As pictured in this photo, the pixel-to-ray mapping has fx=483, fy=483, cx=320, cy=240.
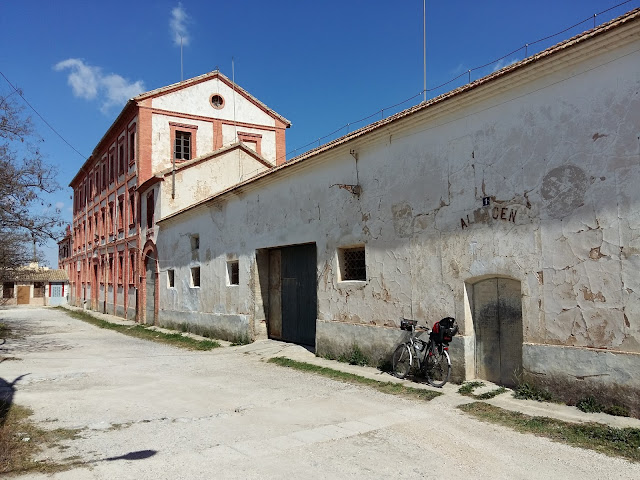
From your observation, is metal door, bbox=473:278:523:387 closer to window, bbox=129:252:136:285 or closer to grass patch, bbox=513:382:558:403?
grass patch, bbox=513:382:558:403

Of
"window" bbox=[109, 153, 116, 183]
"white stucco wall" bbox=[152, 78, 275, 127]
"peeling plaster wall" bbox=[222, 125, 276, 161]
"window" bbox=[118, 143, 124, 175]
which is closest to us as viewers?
"white stucco wall" bbox=[152, 78, 275, 127]

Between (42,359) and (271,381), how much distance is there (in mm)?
6578

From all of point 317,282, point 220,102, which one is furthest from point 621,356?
point 220,102

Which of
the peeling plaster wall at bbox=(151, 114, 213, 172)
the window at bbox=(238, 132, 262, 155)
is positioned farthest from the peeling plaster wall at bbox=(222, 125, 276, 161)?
the peeling plaster wall at bbox=(151, 114, 213, 172)

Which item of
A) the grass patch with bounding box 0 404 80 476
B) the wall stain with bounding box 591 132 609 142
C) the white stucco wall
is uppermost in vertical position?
the white stucco wall

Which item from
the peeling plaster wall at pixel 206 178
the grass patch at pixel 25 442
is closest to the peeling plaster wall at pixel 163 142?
the peeling plaster wall at pixel 206 178

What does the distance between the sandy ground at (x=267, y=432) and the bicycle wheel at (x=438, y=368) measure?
425 mm

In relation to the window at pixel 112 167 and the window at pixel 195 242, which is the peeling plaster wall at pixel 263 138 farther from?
the window at pixel 195 242

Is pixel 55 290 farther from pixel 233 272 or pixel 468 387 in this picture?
pixel 468 387

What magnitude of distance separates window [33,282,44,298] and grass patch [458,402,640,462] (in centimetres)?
4982

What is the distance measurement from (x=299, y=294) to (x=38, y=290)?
143 feet

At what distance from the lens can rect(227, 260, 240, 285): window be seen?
589 inches

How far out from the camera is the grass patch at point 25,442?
452 centimetres

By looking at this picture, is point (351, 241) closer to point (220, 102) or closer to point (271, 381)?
point (271, 381)
